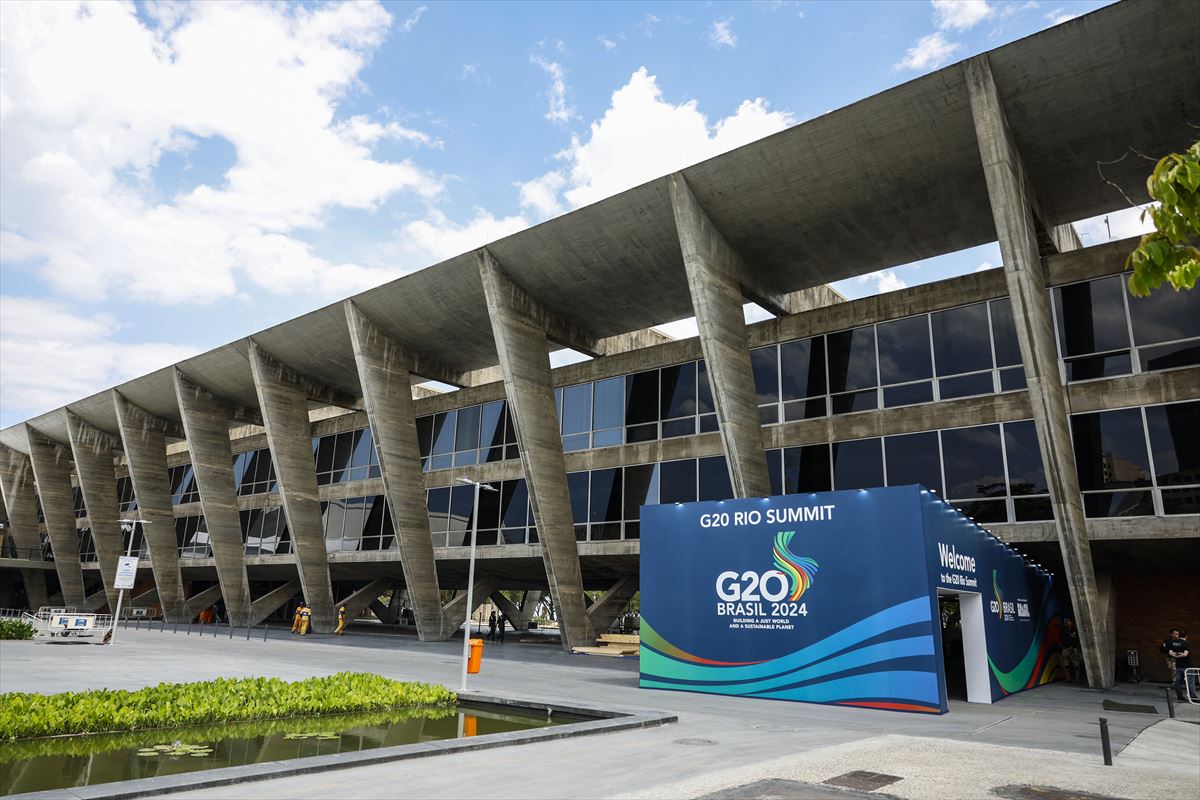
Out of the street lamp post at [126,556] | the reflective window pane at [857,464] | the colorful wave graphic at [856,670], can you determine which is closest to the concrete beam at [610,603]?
the reflective window pane at [857,464]

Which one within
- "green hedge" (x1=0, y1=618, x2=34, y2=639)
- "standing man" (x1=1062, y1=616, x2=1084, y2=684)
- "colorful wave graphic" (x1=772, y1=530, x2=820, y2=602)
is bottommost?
"standing man" (x1=1062, y1=616, x2=1084, y2=684)

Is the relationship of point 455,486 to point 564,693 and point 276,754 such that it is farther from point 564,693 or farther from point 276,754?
point 276,754

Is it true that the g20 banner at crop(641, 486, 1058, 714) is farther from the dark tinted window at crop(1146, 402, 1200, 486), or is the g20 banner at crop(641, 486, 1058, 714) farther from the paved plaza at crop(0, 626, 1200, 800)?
the dark tinted window at crop(1146, 402, 1200, 486)

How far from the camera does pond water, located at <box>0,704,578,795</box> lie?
363 inches

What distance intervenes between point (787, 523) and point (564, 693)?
606 centimetres

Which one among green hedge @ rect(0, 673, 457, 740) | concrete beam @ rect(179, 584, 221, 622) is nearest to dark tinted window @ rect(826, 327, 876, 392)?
green hedge @ rect(0, 673, 457, 740)

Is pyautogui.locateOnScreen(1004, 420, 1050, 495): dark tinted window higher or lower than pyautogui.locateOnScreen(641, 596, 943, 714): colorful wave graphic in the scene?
higher

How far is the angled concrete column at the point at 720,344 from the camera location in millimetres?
24828

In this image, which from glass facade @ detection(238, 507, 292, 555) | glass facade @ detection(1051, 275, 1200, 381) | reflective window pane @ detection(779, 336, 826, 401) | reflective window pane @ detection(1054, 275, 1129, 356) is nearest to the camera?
glass facade @ detection(1051, 275, 1200, 381)

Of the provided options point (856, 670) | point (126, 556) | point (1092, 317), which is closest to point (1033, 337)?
point (1092, 317)

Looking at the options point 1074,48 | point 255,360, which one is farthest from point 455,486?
point 1074,48

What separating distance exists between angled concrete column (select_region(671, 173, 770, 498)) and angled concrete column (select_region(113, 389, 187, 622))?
40159mm

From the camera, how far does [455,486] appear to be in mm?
38438

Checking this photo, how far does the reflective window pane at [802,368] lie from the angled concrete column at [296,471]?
25002 millimetres
